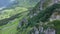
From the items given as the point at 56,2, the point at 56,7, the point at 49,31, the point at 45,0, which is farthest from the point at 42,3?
the point at 49,31

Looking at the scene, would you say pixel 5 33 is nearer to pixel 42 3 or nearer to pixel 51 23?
pixel 42 3

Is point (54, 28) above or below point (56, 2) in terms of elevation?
below

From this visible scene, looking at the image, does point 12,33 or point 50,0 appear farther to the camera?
point 12,33

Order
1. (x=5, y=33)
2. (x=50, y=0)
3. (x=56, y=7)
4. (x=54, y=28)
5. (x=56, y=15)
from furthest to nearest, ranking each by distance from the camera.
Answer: (x=5, y=33) < (x=50, y=0) < (x=56, y=7) < (x=56, y=15) < (x=54, y=28)

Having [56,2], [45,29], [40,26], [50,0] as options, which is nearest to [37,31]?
[40,26]

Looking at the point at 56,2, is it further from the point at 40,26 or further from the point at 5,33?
the point at 5,33

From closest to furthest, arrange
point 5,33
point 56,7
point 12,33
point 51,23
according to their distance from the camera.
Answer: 1. point 51,23
2. point 56,7
3. point 12,33
4. point 5,33

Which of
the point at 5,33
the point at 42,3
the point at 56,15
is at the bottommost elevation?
the point at 5,33

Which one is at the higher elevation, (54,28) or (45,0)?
(45,0)

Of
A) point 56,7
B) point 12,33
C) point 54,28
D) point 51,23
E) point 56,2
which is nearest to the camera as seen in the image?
point 54,28
